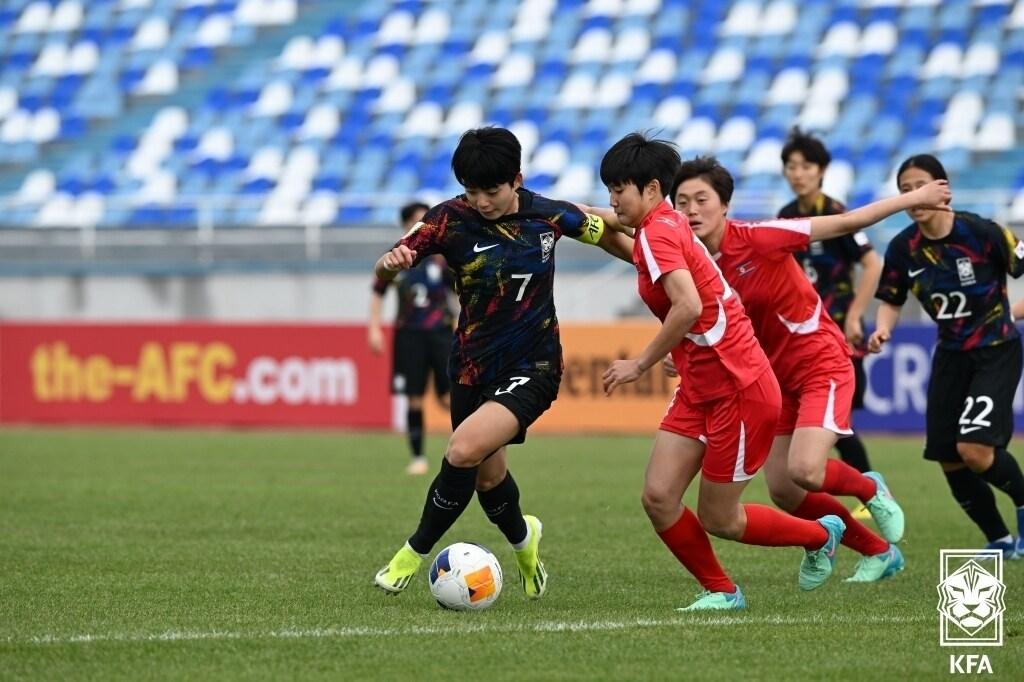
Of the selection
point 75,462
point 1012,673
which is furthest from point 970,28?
point 1012,673

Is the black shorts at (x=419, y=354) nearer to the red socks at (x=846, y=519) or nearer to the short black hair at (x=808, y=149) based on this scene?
the short black hair at (x=808, y=149)

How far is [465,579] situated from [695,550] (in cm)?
96

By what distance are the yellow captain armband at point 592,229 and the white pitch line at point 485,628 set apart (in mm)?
1683

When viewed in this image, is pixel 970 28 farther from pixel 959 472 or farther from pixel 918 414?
pixel 959 472

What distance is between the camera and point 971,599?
6312 mm

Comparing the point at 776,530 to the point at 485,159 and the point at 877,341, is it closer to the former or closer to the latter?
the point at 877,341

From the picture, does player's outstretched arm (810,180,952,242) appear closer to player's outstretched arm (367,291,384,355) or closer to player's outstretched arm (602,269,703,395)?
player's outstretched arm (602,269,703,395)

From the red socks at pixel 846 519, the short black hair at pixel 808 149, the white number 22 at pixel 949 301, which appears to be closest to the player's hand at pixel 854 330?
the short black hair at pixel 808 149

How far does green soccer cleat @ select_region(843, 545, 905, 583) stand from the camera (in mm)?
7543

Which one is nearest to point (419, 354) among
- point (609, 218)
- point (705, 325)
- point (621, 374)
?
point (609, 218)

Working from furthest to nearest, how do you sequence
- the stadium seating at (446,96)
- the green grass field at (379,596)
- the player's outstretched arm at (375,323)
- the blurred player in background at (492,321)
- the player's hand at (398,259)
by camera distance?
the stadium seating at (446,96)
the player's outstretched arm at (375,323)
the blurred player in background at (492,321)
the player's hand at (398,259)
the green grass field at (379,596)

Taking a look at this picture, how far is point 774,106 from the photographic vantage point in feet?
72.7

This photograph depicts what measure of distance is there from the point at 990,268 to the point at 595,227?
2334mm

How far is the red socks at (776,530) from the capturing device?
22.1 feet
